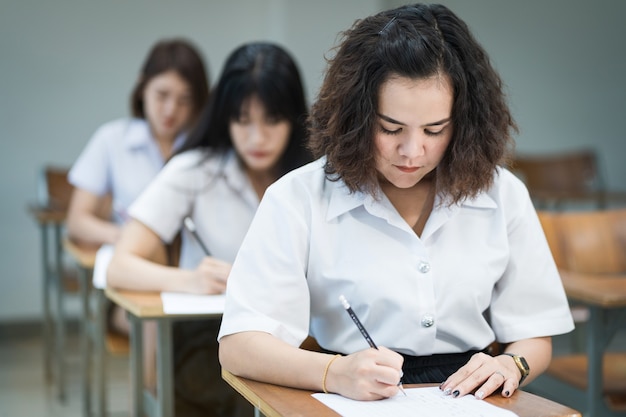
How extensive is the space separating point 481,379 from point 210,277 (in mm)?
1023

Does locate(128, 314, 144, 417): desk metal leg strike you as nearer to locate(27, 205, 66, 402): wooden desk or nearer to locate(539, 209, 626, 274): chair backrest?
locate(539, 209, 626, 274): chair backrest

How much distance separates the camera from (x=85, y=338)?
3693 mm

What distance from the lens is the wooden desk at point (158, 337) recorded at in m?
2.14

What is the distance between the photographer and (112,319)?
343 cm

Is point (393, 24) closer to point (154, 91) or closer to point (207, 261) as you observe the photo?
point (207, 261)

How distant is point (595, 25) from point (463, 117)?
5.57 metres

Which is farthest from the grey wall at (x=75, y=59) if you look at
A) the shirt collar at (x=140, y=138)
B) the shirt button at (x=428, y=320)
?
the shirt button at (x=428, y=320)

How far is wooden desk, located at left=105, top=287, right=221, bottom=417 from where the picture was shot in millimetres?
2143

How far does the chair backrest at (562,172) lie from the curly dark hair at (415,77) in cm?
422

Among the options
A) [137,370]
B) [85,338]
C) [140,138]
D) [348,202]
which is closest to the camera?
[348,202]

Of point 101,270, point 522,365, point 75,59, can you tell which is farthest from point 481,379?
point 75,59

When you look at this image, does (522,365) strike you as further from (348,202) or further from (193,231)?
(193,231)

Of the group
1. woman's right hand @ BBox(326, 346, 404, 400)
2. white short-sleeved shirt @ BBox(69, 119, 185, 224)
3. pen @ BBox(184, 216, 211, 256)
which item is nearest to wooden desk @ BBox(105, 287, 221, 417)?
pen @ BBox(184, 216, 211, 256)

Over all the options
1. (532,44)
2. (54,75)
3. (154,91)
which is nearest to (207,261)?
(154,91)
